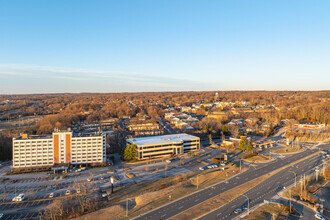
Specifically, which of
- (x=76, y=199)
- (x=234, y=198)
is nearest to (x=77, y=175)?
(x=76, y=199)

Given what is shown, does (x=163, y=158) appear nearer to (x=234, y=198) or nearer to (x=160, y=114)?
(x=234, y=198)

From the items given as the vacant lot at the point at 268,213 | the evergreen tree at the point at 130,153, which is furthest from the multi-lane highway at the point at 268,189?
the evergreen tree at the point at 130,153

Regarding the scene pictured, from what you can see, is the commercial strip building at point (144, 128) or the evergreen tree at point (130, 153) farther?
the commercial strip building at point (144, 128)

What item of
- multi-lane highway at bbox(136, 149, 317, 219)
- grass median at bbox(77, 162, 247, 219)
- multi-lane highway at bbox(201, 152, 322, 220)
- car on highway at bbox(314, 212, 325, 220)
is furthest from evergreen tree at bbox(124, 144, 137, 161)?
car on highway at bbox(314, 212, 325, 220)

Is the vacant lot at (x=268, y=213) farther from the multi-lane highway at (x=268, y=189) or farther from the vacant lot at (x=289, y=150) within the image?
the vacant lot at (x=289, y=150)

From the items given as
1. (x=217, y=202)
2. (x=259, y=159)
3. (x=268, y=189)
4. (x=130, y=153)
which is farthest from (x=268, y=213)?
(x=130, y=153)

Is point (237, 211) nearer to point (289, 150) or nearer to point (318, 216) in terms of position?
point (318, 216)

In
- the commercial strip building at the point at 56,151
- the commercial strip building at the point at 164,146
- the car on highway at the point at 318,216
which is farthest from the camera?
the commercial strip building at the point at 164,146

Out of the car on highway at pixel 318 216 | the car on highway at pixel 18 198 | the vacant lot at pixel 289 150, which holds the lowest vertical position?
A: the car on highway at pixel 18 198
